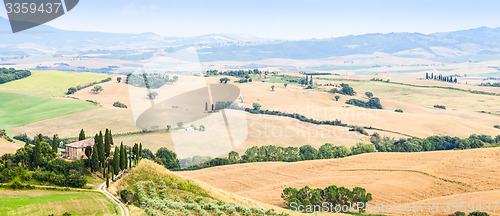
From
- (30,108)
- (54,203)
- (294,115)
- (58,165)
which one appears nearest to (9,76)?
(30,108)

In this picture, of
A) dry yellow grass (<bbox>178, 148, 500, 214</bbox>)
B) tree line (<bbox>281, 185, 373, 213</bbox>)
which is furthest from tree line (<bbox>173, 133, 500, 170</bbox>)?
tree line (<bbox>281, 185, 373, 213</bbox>)

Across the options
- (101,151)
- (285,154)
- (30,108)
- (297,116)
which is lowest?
(285,154)

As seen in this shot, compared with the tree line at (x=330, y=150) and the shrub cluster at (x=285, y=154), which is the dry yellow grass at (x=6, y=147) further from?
the shrub cluster at (x=285, y=154)

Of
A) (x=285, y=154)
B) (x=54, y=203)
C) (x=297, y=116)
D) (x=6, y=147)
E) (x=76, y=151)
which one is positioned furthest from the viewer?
(x=297, y=116)

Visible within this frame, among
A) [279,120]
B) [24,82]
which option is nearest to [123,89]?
[24,82]

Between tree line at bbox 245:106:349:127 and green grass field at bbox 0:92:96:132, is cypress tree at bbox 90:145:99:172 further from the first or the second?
tree line at bbox 245:106:349:127

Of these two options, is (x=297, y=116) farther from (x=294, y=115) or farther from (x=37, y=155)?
(x=37, y=155)

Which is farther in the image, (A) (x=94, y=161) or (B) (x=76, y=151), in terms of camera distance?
(B) (x=76, y=151)

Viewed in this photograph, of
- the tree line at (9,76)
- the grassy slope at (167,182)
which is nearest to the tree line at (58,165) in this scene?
the grassy slope at (167,182)
